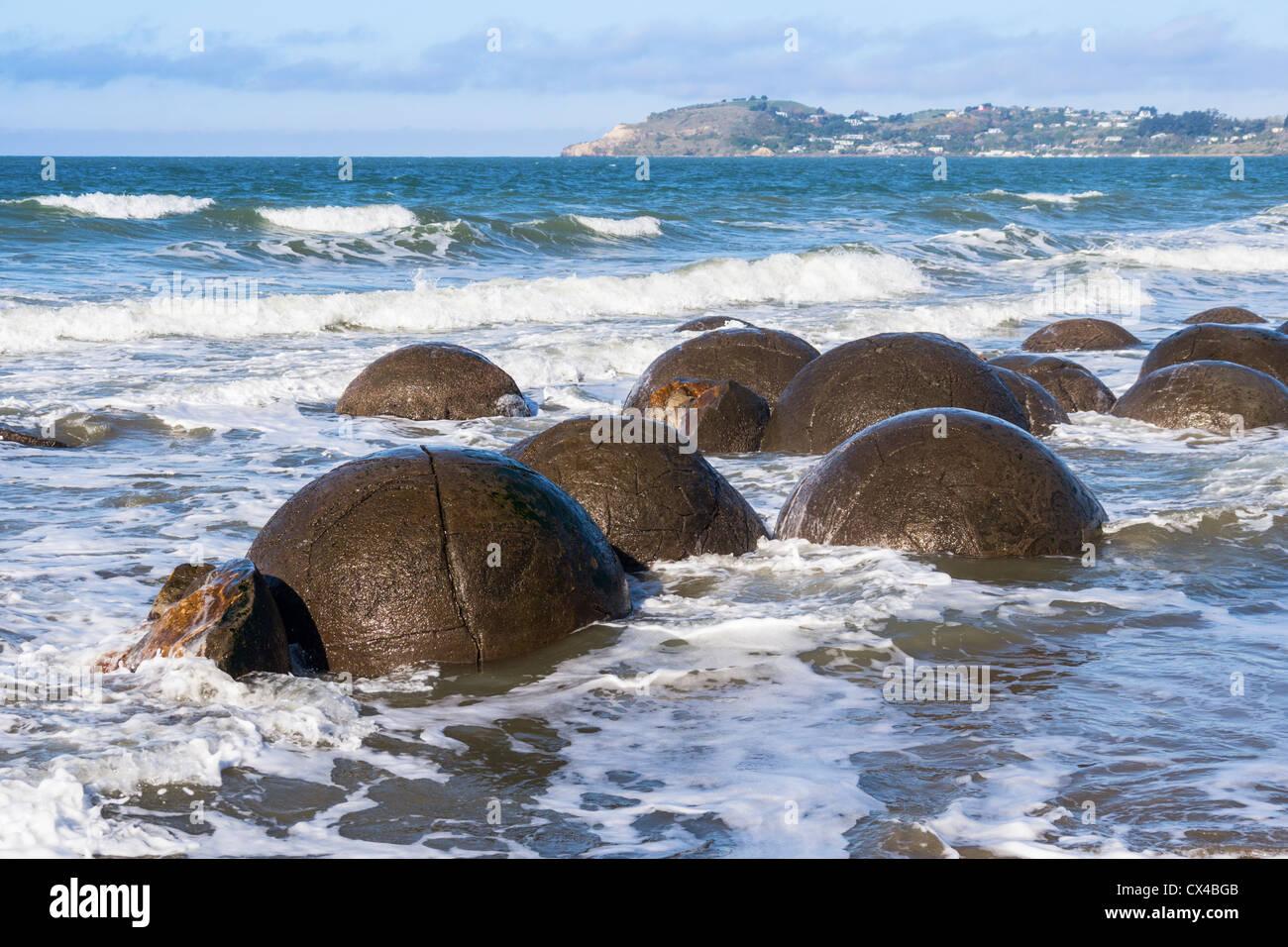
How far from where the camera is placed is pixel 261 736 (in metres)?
4.38

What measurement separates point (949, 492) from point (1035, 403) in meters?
4.48

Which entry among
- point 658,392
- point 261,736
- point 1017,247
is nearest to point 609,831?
point 261,736

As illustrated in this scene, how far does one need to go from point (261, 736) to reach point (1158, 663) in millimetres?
3532

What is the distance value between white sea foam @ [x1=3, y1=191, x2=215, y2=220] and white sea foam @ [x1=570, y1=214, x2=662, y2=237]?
1096cm

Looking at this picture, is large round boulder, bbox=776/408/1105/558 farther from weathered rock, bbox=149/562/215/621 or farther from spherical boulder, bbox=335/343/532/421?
spherical boulder, bbox=335/343/532/421

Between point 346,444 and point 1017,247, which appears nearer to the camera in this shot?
point 346,444

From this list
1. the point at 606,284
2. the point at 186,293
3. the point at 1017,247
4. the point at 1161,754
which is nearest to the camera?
the point at 1161,754

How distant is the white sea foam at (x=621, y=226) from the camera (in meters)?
32.4

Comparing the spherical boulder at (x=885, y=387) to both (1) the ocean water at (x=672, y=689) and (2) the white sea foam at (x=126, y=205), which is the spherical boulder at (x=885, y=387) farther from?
(2) the white sea foam at (x=126, y=205)

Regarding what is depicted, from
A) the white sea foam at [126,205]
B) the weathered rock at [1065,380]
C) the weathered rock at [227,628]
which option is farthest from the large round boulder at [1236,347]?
the white sea foam at [126,205]

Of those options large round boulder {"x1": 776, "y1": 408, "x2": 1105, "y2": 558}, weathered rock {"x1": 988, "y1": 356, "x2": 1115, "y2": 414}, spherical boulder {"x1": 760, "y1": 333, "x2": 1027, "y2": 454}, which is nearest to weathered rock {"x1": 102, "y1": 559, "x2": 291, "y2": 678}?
large round boulder {"x1": 776, "y1": 408, "x2": 1105, "y2": 558}

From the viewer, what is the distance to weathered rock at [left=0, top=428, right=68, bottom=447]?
981cm

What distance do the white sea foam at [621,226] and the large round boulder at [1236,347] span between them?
2158 centimetres
